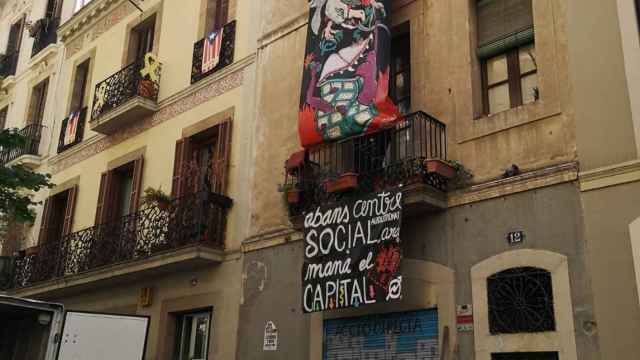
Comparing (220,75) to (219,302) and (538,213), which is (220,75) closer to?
(219,302)

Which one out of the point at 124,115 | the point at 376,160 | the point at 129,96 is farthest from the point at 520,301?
the point at 129,96

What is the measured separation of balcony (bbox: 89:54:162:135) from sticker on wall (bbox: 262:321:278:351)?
6.19 meters

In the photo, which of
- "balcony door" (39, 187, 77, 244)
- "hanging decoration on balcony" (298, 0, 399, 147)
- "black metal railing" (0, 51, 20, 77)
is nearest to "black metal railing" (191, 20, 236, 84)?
"hanging decoration on balcony" (298, 0, 399, 147)

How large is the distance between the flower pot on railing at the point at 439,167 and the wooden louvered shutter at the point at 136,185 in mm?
7607

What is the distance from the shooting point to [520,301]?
314 inches

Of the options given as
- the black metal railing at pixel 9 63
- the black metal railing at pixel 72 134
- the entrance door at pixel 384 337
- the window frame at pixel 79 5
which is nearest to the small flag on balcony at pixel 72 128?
the black metal railing at pixel 72 134

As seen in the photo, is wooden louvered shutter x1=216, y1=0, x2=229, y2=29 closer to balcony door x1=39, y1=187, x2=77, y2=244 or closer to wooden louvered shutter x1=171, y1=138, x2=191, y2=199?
wooden louvered shutter x1=171, y1=138, x2=191, y2=199

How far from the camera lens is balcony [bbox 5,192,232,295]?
1223 centimetres

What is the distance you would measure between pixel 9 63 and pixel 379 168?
18551 mm

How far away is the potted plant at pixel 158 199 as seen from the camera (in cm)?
1298

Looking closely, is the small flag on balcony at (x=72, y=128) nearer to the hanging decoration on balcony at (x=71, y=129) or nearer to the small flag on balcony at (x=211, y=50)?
the hanging decoration on balcony at (x=71, y=129)

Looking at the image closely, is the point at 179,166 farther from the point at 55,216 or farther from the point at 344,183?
the point at 55,216

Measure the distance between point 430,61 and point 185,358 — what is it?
270 inches

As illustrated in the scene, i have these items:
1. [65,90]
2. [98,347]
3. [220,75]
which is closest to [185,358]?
[98,347]
